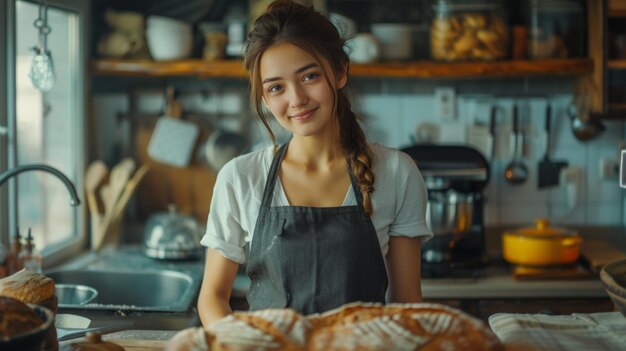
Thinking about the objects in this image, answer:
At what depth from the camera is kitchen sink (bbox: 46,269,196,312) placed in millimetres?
2949

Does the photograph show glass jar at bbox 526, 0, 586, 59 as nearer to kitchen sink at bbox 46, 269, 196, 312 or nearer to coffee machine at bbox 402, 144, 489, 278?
coffee machine at bbox 402, 144, 489, 278

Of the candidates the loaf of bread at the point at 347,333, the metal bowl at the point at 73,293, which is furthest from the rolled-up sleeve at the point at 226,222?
the metal bowl at the point at 73,293

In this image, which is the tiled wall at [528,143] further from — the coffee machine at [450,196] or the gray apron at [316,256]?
the gray apron at [316,256]

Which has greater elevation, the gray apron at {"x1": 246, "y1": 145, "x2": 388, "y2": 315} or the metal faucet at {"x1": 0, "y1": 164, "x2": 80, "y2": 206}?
the metal faucet at {"x1": 0, "y1": 164, "x2": 80, "y2": 206}

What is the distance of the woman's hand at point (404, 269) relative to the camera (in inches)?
76.1

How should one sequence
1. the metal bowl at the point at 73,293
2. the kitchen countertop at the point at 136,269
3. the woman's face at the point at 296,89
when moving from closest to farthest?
1. the woman's face at the point at 296,89
2. the kitchen countertop at the point at 136,269
3. the metal bowl at the point at 73,293

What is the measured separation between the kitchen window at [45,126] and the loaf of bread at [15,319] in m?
1.39

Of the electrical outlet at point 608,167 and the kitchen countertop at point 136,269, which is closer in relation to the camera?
the kitchen countertop at point 136,269

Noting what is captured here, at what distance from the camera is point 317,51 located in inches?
73.0

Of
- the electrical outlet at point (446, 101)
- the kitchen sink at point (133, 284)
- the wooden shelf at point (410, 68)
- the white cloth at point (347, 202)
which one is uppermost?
the wooden shelf at point (410, 68)

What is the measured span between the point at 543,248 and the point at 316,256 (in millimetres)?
1419

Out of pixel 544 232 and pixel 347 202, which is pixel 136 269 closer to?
pixel 347 202

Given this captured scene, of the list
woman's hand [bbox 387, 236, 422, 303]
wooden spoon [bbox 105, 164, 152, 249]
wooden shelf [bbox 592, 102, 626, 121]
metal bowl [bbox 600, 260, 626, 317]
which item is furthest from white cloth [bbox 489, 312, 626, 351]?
wooden spoon [bbox 105, 164, 152, 249]

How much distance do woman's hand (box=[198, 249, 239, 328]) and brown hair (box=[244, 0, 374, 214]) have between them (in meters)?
0.33
